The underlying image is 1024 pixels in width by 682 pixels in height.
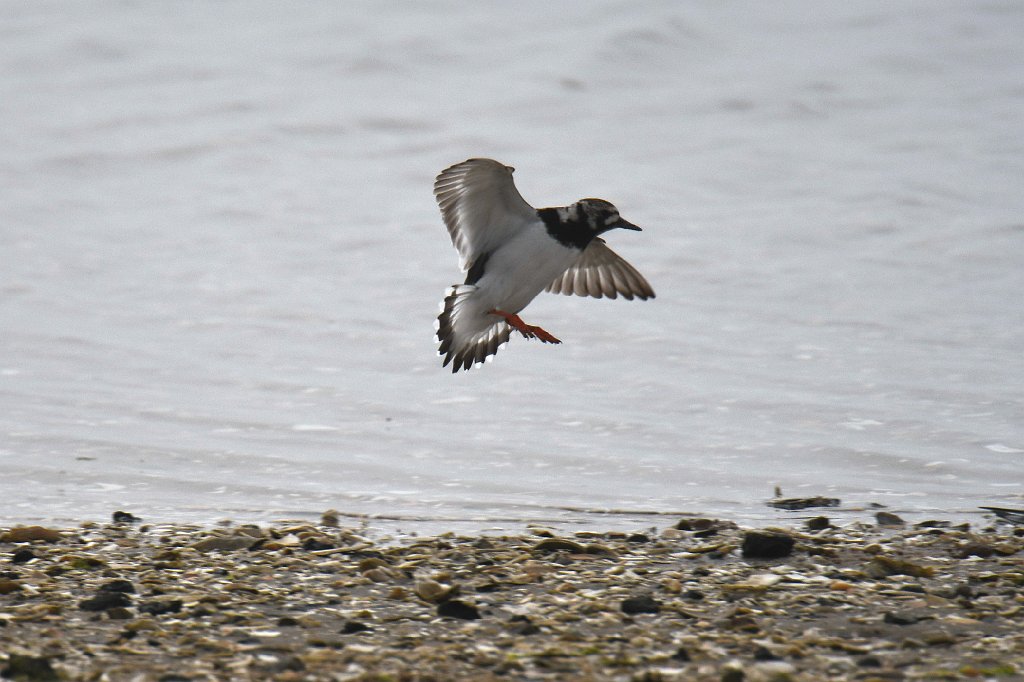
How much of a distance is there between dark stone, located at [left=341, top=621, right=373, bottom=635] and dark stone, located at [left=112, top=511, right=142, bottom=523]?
6.85 ft

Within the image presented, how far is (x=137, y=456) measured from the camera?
8.28 metres

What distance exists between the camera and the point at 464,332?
738 centimetres

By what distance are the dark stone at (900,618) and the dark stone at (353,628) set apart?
1687mm

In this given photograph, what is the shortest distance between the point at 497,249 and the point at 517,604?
2.68m

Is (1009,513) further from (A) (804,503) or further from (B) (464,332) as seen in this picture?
(B) (464,332)

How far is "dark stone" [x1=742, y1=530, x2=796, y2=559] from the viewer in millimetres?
5578

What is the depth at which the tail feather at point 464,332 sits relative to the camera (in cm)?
720

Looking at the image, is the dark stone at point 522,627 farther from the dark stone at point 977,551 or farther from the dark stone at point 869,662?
the dark stone at point 977,551

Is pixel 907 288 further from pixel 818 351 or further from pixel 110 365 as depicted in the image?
pixel 110 365

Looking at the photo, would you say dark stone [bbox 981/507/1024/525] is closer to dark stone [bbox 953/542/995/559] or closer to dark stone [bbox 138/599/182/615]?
dark stone [bbox 953/542/995/559]

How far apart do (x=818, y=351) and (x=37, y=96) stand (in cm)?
1473

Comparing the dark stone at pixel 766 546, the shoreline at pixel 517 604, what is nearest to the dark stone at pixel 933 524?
the shoreline at pixel 517 604

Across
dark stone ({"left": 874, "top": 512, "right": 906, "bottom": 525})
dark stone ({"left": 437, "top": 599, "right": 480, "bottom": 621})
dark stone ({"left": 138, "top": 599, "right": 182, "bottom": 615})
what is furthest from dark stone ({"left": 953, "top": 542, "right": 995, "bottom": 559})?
dark stone ({"left": 138, "top": 599, "right": 182, "bottom": 615})

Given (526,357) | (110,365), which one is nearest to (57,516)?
(110,365)
